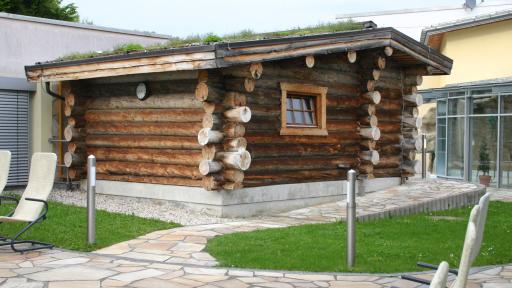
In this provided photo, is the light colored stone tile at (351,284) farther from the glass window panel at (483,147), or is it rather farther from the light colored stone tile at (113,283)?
the glass window panel at (483,147)

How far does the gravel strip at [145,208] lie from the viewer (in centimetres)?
1075

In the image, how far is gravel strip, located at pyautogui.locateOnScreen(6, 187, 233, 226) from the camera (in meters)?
10.8

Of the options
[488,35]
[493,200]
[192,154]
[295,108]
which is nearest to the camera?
[192,154]

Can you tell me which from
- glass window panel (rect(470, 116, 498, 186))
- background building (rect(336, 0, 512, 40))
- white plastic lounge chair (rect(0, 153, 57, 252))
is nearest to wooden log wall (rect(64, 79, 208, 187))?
white plastic lounge chair (rect(0, 153, 57, 252))

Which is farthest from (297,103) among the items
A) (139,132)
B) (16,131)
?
(16,131)

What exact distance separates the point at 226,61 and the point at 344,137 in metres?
4.31

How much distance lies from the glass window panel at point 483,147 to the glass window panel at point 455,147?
513 millimetres

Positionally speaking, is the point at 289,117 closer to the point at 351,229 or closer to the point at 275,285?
the point at 351,229

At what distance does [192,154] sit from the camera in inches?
456

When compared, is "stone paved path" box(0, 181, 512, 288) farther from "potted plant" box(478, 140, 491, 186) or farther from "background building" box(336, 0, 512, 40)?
"background building" box(336, 0, 512, 40)

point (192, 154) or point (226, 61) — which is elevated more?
point (226, 61)

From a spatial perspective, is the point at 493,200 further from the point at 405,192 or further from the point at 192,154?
the point at 192,154

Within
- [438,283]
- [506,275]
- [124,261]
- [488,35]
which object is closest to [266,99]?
[124,261]

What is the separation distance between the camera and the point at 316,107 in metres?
13.0
